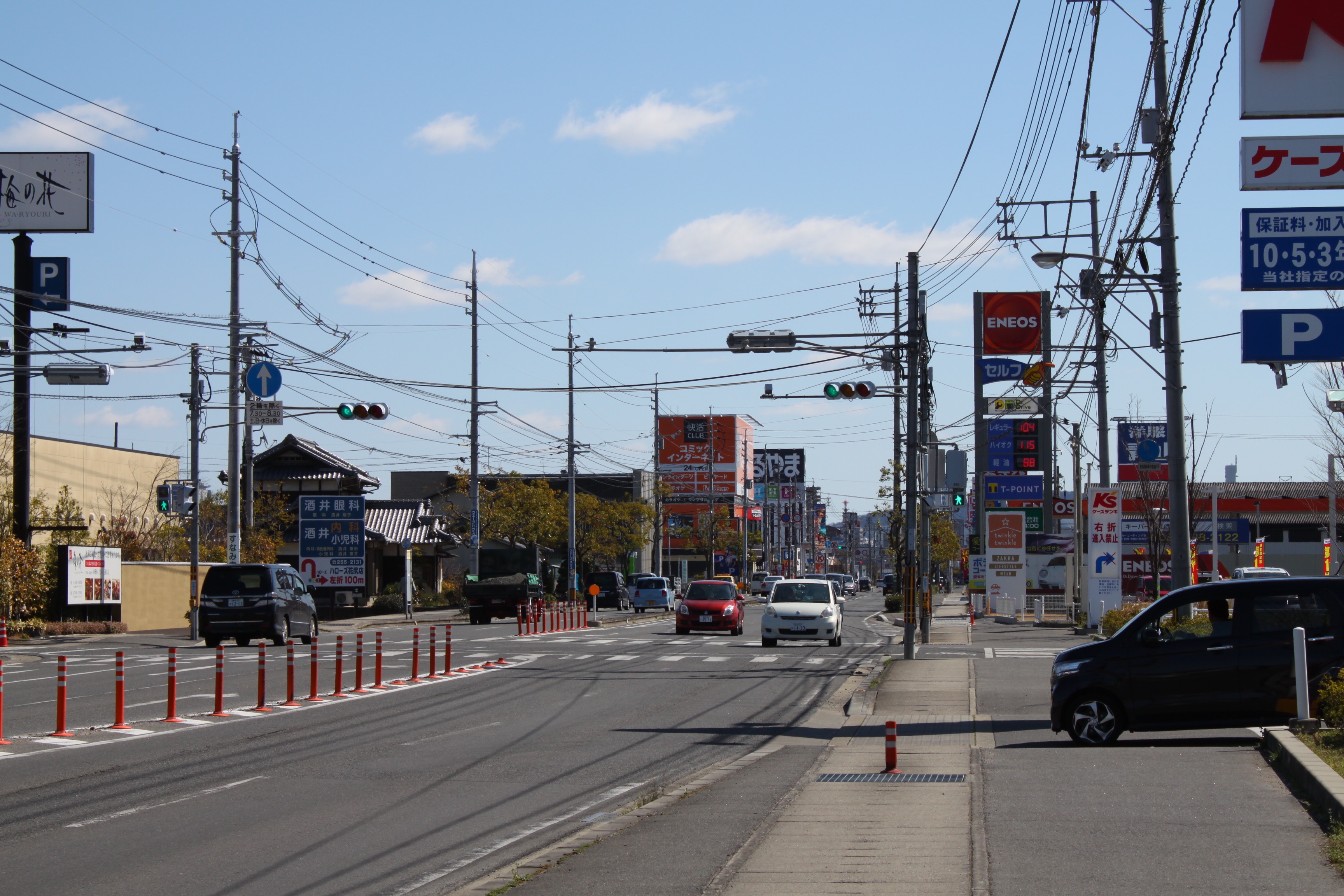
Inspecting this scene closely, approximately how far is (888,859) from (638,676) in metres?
16.2

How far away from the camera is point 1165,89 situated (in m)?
21.0

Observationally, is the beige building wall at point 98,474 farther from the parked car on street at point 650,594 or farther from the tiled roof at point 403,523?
the parked car on street at point 650,594

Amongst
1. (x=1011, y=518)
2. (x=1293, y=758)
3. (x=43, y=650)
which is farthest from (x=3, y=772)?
(x=1011, y=518)

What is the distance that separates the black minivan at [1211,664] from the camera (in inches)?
523

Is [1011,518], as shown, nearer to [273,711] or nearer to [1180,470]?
[1180,470]

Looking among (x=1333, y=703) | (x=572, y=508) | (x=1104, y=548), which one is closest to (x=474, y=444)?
(x=572, y=508)

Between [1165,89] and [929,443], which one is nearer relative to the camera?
[1165,89]

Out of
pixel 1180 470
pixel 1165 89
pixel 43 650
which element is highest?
pixel 1165 89

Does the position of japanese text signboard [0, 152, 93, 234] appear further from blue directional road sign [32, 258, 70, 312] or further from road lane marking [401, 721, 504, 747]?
road lane marking [401, 721, 504, 747]

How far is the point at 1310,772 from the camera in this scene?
31.3ft

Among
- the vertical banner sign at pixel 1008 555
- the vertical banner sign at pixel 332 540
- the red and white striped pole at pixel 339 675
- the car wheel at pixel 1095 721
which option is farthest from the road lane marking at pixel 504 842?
the vertical banner sign at pixel 1008 555

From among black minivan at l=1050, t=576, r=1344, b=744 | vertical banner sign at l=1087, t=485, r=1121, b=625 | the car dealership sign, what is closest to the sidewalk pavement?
black minivan at l=1050, t=576, r=1344, b=744

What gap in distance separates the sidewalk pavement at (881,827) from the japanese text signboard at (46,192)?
31.7m

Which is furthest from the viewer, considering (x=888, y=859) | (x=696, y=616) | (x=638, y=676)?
(x=696, y=616)
